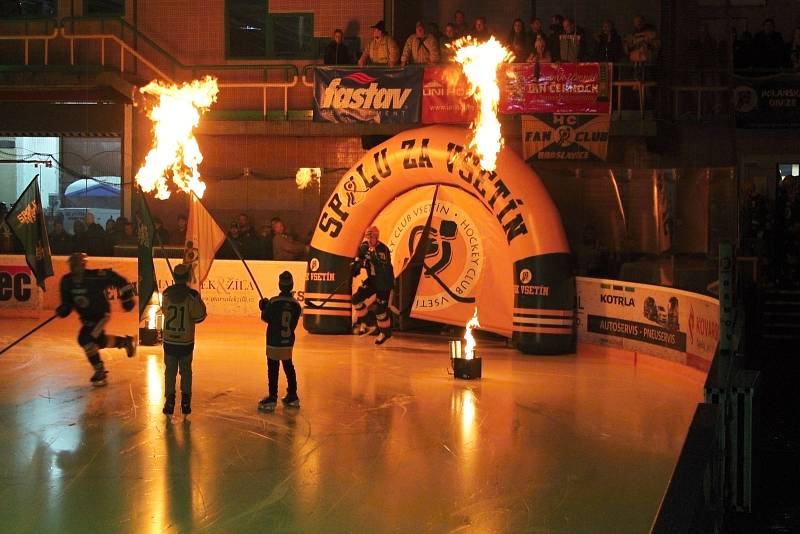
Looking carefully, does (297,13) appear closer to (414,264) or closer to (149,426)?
(414,264)

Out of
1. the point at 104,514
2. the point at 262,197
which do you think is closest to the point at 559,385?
the point at 104,514

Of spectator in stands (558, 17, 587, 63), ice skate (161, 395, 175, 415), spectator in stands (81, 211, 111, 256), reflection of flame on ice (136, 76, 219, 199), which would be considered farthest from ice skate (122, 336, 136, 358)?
spectator in stands (558, 17, 587, 63)

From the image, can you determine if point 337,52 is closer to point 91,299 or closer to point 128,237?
point 128,237

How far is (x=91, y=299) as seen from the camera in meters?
14.1

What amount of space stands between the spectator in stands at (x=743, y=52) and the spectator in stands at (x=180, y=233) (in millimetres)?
11702

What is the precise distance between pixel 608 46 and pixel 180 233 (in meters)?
9.63

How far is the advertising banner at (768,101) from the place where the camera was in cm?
2219

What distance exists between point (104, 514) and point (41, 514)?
19.3 inches

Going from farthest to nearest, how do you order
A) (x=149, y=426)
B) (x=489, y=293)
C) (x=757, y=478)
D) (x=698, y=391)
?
(x=489, y=293) < (x=698, y=391) < (x=149, y=426) < (x=757, y=478)

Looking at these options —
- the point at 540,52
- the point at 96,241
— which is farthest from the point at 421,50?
the point at 96,241

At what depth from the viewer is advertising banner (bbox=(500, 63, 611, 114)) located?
19438mm

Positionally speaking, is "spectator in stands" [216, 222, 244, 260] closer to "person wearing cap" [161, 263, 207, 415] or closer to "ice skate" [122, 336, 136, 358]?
"ice skate" [122, 336, 136, 358]

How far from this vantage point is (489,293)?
1817 centimetres

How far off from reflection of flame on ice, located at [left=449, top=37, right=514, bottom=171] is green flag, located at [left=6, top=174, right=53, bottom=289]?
675cm
